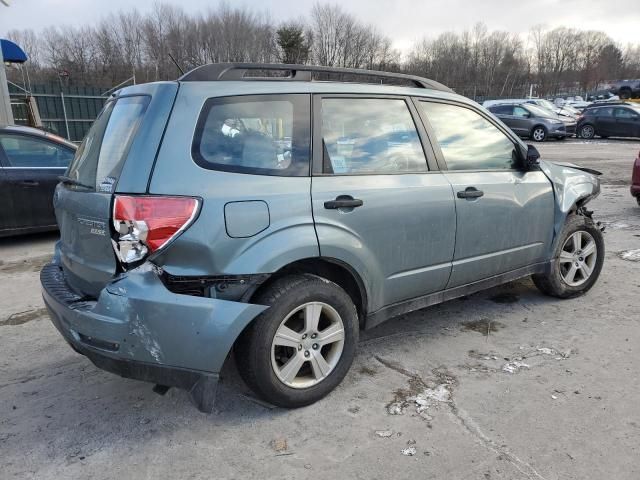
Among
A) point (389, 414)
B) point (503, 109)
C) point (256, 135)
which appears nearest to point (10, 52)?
point (256, 135)

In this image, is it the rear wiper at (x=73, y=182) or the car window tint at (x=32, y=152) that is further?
the car window tint at (x=32, y=152)

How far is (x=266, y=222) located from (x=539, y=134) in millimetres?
23516

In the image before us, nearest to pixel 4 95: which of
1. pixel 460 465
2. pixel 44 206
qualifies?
pixel 44 206

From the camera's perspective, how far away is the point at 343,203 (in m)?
2.84

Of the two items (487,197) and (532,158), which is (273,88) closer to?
(487,197)

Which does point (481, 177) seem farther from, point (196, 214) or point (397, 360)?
point (196, 214)

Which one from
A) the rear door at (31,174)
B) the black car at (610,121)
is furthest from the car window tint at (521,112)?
the rear door at (31,174)

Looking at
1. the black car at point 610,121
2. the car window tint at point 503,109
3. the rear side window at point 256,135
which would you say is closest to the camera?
the rear side window at point 256,135

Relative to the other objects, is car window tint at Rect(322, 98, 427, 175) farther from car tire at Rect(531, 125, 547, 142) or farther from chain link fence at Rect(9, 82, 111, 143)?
car tire at Rect(531, 125, 547, 142)

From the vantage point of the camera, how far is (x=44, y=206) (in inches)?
252

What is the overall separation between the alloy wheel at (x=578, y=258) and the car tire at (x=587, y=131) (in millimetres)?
21799

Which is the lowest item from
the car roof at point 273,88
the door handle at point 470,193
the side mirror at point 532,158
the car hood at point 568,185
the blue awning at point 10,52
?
the car hood at point 568,185

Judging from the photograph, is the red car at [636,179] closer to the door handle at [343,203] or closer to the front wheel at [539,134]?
the door handle at [343,203]

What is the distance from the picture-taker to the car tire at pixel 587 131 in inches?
918
